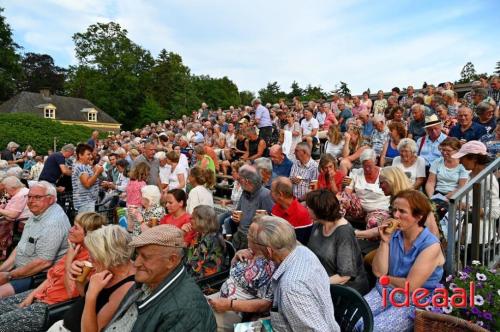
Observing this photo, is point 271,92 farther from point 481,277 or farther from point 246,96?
point 481,277

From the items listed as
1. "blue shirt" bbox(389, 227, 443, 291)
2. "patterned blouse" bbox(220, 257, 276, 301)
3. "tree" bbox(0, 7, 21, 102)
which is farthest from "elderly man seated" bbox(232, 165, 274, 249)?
"tree" bbox(0, 7, 21, 102)

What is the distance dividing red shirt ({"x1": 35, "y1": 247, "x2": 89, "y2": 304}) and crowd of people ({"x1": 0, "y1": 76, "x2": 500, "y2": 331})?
0.4 inches

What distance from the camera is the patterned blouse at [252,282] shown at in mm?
3156

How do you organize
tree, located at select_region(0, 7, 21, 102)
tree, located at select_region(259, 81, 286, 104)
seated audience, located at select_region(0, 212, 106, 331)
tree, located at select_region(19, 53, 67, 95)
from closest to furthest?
seated audience, located at select_region(0, 212, 106, 331)
tree, located at select_region(0, 7, 21, 102)
tree, located at select_region(259, 81, 286, 104)
tree, located at select_region(19, 53, 67, 95)

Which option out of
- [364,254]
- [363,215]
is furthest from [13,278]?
[363,215]

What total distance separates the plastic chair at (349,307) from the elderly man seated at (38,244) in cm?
326

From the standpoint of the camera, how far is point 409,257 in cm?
319

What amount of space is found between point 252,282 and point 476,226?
7.44 ft

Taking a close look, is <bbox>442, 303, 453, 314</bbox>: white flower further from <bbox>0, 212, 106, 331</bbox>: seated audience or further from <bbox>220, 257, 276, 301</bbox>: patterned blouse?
<bbox>0, 212, 106, 331</bbox>: seated audience

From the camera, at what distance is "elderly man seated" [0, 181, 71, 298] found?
14.0 feet

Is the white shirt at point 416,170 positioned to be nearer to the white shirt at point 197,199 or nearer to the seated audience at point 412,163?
the seated audience at point 412,163

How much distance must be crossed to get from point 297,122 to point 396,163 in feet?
17.1

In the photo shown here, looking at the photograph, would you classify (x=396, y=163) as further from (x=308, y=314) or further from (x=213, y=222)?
(x=308, y=314)

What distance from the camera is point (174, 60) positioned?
60781 mm
